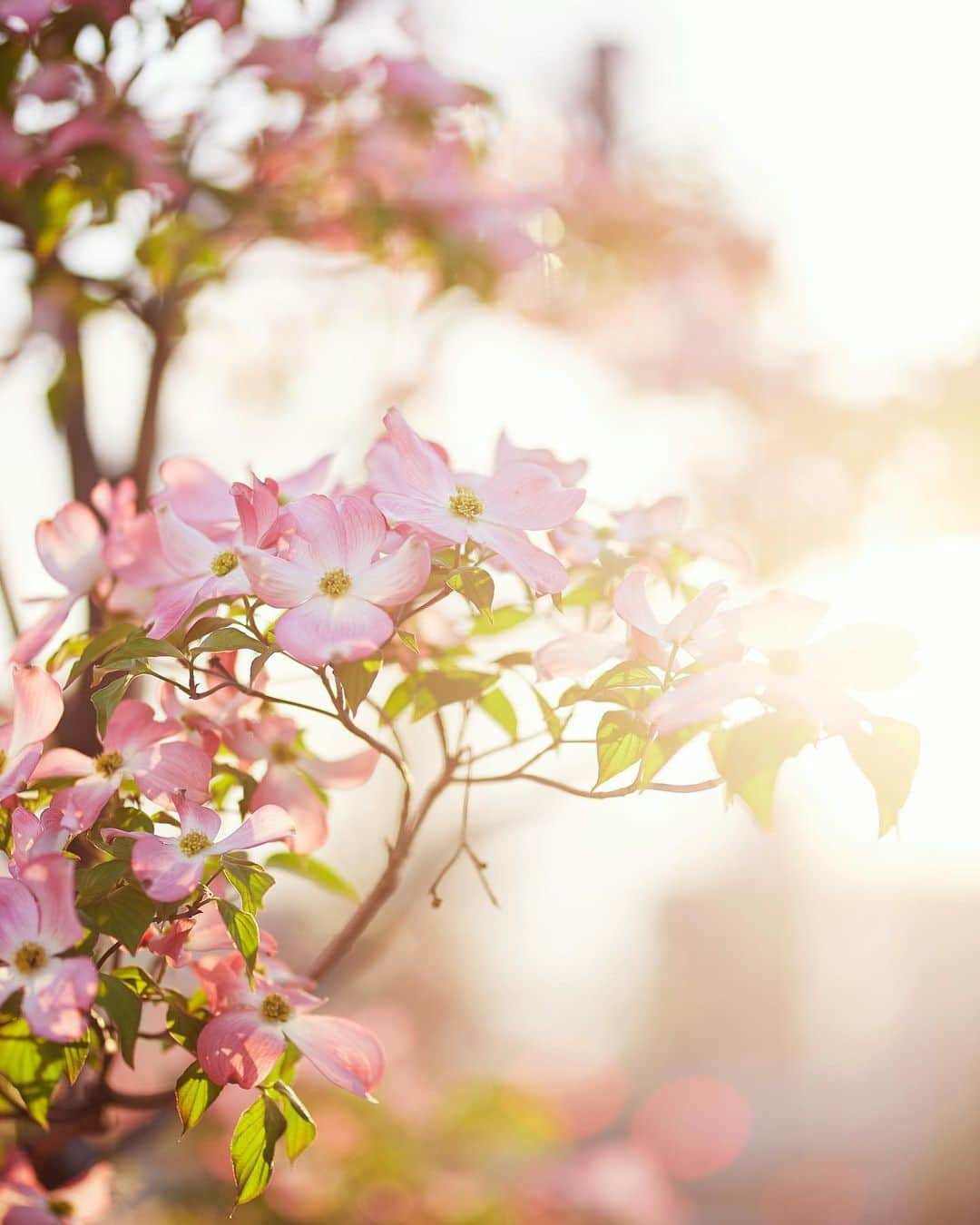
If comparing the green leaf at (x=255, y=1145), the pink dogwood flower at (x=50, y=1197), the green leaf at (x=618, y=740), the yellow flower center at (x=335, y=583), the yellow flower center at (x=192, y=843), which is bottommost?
the pink dogwood flower at (x=50, y=1197)

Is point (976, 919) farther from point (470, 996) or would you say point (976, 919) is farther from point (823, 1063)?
point (470, 996)

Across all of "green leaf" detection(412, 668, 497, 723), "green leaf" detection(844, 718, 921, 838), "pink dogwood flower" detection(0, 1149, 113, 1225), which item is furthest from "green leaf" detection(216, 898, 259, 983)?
"pink dogwood flower" detection(0, 1149, 113, 1225)

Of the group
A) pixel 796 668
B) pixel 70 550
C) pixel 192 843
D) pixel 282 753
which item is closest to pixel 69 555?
pixel 70 550

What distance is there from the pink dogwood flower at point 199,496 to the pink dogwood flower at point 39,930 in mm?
284

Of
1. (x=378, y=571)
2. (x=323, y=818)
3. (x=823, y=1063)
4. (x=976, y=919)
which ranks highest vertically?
(x=378, y=571)

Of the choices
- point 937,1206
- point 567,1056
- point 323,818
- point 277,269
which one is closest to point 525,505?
point 323,818

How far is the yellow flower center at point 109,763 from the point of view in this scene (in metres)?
0.71

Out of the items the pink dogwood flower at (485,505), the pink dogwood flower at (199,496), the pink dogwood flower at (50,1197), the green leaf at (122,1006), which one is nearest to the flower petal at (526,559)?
the pink dogwood flower at (485,505)

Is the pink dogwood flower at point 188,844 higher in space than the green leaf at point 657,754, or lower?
lower

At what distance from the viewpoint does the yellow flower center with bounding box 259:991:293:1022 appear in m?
0.71

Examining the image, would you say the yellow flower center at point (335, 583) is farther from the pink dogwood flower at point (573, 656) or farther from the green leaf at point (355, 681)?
the pink dogwood flower at point (573, 656)

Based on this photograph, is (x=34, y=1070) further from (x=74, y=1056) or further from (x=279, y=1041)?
(x=279, y=1041)

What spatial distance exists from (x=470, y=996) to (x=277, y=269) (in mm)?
5147

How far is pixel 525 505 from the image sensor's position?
72 cm
